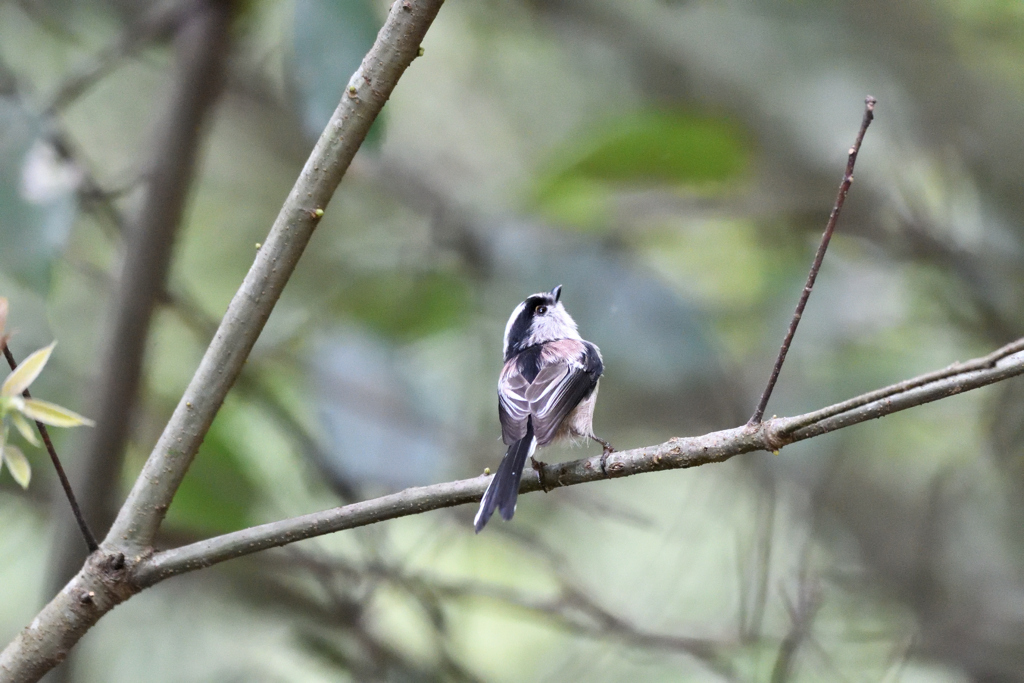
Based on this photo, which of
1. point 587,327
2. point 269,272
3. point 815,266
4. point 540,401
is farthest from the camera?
point 587,327

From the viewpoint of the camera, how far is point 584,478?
1.84 metres

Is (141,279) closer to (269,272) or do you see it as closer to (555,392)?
(555,392)

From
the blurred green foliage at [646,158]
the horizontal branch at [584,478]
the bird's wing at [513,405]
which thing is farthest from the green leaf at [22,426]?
the blurred green foliage at [646,158]

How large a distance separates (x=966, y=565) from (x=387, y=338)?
293cm

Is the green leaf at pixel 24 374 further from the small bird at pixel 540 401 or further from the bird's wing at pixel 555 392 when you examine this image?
the bird's wing at pixel 555 392

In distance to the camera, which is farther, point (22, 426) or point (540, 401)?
point (540, 401)

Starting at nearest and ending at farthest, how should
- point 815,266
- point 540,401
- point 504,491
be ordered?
point 815,266, point 504,491, point 540,401

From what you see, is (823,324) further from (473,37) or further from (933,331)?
(473,37)

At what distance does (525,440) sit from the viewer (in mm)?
2396

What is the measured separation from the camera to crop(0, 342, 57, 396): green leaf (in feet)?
4.32

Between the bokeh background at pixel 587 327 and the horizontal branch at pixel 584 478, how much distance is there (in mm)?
1361

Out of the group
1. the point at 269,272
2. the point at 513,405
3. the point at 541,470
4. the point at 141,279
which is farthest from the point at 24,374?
the point at 141,279

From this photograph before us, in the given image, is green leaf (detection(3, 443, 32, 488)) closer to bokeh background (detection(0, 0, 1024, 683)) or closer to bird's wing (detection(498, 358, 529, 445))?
bird's wing (detection(498, 358, 529, 445))

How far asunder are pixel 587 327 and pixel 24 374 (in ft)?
8.61
